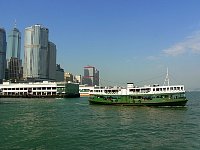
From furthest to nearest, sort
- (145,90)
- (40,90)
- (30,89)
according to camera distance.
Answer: (30,89) → (40,90) → (145,90)

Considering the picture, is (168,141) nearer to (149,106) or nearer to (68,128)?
(68,128)

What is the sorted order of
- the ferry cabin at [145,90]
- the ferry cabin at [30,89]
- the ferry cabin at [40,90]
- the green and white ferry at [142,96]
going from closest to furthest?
the green and white ferry at [142,96], the ferry cabin at [145,90], the ferry cabin at [40,90], the ferry cabin at [30,89]

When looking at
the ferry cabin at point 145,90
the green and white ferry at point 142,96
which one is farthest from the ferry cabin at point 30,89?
the ferry cabin at point 145,90

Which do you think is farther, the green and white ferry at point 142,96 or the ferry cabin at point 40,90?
the ferry cabin at point 40,90

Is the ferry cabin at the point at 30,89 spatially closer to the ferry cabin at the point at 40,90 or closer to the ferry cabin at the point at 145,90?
the ferry cabin at the point at 40,90

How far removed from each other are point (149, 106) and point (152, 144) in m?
43.2

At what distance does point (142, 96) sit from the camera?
73.5 meters

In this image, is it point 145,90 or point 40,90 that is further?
point 40,90

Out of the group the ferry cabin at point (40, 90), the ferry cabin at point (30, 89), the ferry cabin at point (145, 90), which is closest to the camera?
the ferry cabin at point (145, 90)

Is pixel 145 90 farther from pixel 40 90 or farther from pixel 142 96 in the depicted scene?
pixel 40 90

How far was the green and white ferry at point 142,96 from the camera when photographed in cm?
6938

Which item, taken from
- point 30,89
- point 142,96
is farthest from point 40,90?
point 142,96

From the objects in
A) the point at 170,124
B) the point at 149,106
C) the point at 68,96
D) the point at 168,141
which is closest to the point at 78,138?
the point at 168,141

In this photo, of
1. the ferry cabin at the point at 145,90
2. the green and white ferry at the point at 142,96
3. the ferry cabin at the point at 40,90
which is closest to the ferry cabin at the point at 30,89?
the ferry cabin at the point at 40,90
